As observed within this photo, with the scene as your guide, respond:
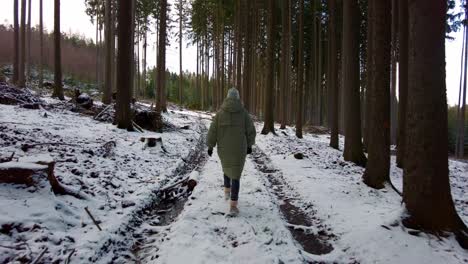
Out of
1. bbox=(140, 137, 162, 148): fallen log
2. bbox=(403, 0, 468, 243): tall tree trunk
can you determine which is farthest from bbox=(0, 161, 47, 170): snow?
bbox=(140, 137, 162, 148): fallen log

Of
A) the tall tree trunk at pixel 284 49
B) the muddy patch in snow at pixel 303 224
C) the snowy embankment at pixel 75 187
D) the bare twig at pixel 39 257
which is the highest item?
the tall tree trunk at pixel 284 49

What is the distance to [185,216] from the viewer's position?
6.14m

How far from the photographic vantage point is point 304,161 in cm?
1270

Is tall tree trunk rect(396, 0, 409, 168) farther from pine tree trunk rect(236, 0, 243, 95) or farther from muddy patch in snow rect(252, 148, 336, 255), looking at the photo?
pine tree trunk rect(236, 0, 243, 95)

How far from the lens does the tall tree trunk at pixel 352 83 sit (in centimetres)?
1209

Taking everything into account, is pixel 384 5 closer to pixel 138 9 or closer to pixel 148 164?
pixel 148 164

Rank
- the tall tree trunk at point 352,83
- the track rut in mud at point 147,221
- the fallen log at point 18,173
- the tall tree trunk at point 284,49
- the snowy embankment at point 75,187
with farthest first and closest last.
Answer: the tall tree trunk at point 284,49 < the tall tree trunk at point 352,83 < the fallen log at point 18,173 < the track rut in mud at point 147,221 < the snowy embankment at point 75,187

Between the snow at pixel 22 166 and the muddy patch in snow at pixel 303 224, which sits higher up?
the snow at pixel 22 166

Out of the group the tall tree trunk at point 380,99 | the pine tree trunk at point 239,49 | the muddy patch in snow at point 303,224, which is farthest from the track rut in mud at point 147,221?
the pine tree trunk at point 239,49

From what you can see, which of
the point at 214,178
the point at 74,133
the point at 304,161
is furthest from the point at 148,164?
the point at 304,161

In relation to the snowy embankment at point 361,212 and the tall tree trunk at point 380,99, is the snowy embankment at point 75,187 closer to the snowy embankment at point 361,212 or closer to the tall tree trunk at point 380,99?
the snowy embankment at point 361,212

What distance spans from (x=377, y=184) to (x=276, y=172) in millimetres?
2780

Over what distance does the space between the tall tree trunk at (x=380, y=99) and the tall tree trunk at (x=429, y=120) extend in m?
2.97

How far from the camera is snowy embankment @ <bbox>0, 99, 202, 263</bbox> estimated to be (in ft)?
14.9
